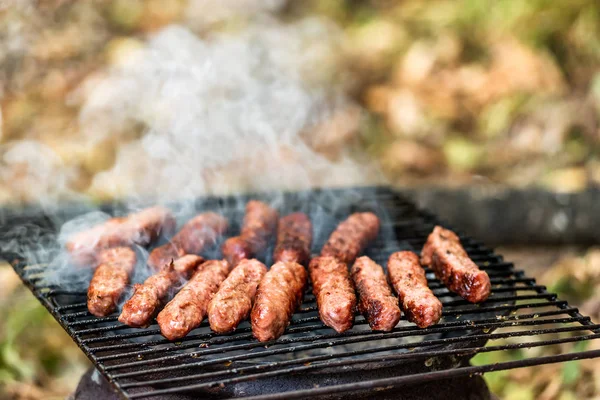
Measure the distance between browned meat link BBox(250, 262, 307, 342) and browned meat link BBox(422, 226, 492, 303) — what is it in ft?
2.74

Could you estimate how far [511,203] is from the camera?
654 centimetres

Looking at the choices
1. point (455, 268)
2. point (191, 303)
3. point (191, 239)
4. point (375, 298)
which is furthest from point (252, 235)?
point (455, 268)

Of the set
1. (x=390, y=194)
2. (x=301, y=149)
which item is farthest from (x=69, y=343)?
(x=301, y=149)

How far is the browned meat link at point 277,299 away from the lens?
270 centimetres

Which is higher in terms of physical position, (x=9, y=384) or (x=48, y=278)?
(x=48, y=278)

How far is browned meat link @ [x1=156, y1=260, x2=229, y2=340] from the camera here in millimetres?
2740

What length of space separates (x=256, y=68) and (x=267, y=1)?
1.90 metres

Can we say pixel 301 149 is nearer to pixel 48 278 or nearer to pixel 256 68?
pixel 256 68

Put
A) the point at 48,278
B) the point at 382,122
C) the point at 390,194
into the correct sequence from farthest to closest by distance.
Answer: the point at 382,122 < the point at 390,194 < the point at 48,278

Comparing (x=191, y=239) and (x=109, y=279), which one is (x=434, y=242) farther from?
(x=109, y=279)

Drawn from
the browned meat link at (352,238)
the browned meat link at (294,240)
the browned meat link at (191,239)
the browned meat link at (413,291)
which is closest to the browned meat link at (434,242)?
the browned meat link at (413,291)

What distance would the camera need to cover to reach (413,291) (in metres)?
3.02

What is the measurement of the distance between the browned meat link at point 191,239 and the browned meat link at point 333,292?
0.79m

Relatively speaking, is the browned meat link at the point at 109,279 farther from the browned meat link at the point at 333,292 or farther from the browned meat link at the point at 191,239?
the browned meat link at the point at 333,292
